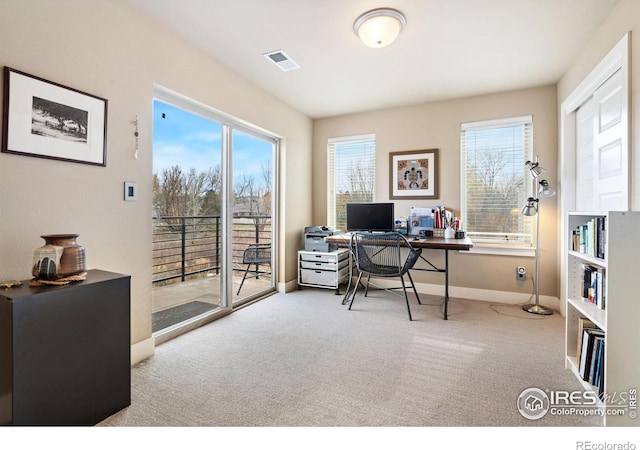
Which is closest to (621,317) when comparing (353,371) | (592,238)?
(592,238)

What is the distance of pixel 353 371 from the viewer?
201 cm

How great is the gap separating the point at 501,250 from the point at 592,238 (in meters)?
1.83

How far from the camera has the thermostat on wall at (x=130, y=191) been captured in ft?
6.83

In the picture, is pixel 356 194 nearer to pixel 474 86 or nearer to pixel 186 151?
pixel 474 86

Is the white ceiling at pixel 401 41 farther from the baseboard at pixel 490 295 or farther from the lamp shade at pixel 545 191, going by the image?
the baseboard at pixel 490 295

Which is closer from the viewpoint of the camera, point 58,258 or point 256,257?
point 58,258

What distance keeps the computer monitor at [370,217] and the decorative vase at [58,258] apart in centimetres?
287

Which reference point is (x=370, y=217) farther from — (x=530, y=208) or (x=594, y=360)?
(x=594, y=360)

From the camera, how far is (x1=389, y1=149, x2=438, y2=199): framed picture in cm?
382

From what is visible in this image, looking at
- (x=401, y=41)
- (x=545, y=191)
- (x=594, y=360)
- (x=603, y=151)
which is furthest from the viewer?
(x=545, y=191)

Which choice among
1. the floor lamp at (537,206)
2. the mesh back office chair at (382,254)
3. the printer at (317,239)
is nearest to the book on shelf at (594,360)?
the mesh back office chair at (382,254)

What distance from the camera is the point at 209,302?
3.03 metres

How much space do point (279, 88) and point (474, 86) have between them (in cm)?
218

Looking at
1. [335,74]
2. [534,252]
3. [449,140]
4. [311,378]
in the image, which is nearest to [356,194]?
[449,140]
